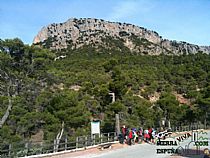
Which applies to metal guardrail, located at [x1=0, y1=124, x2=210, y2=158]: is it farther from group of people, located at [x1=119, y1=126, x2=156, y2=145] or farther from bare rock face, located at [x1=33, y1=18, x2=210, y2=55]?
bare rock face, located at [x1=33, y1=18, x2=210, y2=55]

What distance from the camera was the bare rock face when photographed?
104206 mm

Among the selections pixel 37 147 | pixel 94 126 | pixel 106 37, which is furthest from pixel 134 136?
pixel 106 37

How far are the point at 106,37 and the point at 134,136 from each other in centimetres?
8494

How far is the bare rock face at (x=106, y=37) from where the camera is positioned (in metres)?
104

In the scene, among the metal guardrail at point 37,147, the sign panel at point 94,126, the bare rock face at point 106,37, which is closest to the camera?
the metal guardrail at point 37,147

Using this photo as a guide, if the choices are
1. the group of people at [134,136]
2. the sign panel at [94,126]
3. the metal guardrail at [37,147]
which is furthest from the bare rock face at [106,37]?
the sign panel at [94,126]

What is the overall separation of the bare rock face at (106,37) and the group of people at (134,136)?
234 feet

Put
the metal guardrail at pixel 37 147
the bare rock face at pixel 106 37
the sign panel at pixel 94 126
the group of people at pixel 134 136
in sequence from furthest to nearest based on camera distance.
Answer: the bare rock face at pixel 106 37 < the group of people at pixel 134 136 < the sign panel at pixel 94 126 < the metal guardrail at pixel 37 147

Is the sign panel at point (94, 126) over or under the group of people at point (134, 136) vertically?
over

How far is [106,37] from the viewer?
354ft

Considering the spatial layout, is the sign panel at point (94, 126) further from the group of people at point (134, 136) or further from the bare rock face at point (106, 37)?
the bare rock face at point (106, 37)

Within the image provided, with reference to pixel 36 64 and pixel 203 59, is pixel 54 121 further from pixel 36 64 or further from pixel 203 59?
pixel 203 59

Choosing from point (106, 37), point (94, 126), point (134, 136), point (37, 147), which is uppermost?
point (106, 37)

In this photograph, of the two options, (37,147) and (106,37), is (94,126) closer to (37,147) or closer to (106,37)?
(37,147)
